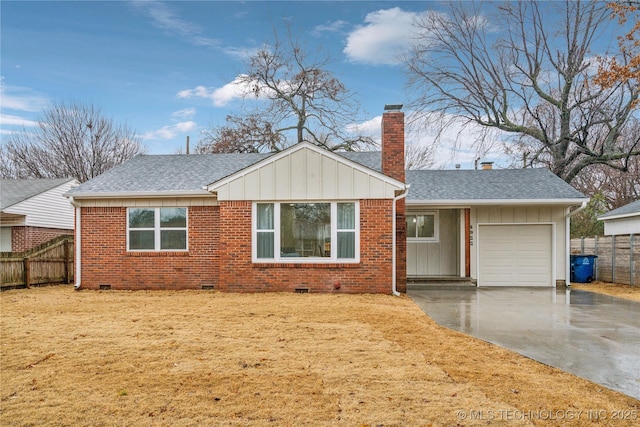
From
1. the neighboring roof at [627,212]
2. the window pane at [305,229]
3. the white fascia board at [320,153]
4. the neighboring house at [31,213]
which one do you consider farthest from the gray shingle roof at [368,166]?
the neighboring house at [31,213]

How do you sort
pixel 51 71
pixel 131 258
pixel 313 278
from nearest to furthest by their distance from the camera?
pixel 313 278, pixel 131 258, pixel 51 71

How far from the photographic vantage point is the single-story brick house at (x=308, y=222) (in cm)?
1069

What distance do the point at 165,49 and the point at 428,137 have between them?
45.5ft

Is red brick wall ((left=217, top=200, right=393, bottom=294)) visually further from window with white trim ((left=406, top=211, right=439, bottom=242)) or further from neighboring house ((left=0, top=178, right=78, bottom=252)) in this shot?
neighboring house ((left=0, top=178, right=78, bottom=252))

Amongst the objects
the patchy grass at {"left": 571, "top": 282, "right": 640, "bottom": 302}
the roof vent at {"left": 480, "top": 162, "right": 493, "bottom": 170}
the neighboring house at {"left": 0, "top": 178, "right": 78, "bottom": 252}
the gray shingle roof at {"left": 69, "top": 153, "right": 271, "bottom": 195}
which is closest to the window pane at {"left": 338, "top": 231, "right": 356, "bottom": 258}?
the gray shingle roof at {"left": 69, "top": 153, "right": 271, "bottom": 195}

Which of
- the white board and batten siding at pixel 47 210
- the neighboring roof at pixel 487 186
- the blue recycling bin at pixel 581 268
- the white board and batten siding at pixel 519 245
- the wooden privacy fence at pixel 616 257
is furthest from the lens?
the white board and batten siding at pixel 47 210

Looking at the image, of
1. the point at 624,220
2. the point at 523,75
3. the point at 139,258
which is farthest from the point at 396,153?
the point at 523,75

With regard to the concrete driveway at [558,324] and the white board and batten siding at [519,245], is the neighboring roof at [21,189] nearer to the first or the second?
the concrete driveway at [558,324]

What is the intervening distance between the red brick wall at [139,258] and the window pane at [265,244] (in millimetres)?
1636

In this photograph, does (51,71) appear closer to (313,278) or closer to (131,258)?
(131,258)

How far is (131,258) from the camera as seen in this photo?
12.0m

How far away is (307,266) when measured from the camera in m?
10.8

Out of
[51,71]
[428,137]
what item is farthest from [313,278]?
[51,71]

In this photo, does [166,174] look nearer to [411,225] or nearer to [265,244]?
[265,244]
